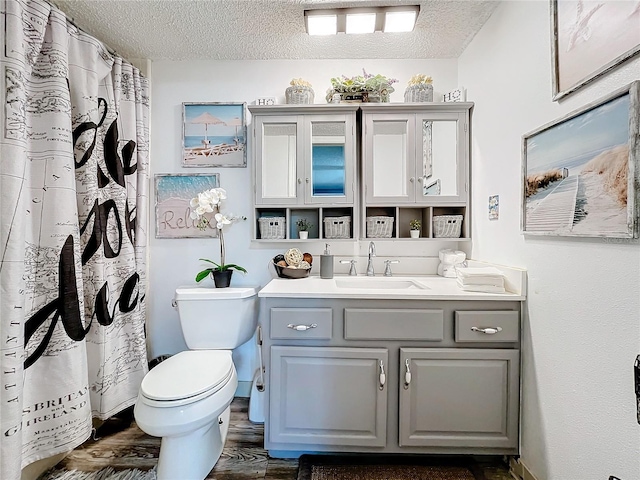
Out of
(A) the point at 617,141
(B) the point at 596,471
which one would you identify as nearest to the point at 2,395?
(B) the point at 596,471

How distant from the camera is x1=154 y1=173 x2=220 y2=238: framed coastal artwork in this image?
204 cm

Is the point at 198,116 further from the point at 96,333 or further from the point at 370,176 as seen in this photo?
the point at 96,333

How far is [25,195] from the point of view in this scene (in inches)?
46.8

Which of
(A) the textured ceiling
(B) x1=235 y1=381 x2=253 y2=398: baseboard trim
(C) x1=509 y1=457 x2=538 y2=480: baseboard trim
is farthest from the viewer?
(B) x1=235 y1=381 x2=253 y2=398: baseboard trim

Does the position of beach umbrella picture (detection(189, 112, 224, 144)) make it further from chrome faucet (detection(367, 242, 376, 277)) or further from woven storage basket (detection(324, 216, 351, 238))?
chrome faucet (detection(367, 242, 376, 277))

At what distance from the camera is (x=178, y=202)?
2037 mm

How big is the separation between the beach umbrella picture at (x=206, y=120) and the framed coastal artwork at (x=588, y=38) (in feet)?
6.12

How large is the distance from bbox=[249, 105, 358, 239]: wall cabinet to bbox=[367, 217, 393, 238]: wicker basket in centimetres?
18

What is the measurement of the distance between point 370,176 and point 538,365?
1.28 m

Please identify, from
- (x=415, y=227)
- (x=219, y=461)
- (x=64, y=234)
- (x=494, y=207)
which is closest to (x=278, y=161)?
(x=415, y=227)

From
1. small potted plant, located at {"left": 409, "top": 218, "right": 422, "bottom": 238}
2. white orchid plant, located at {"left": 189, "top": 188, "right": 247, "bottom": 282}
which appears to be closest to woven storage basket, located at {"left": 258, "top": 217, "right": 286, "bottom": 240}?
white orchid plant, located at {"left": 189, "top": 188, "right": 247, "bottom": 282}

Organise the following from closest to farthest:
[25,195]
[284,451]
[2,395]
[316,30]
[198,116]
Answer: [2,395], [25,195], [284,451], [316,30], [198,116]

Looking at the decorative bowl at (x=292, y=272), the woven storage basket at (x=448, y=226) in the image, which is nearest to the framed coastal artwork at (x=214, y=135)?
the decorative bowl at (x=292, y=272)

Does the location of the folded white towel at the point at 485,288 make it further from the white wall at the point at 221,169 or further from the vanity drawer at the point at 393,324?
the white wall at the point at 221,169
